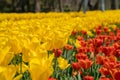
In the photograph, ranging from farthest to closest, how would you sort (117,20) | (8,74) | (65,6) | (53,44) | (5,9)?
(5,9)
(65,6)
(117,20)
(53,44)
(8,74)

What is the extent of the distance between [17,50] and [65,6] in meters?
49.8

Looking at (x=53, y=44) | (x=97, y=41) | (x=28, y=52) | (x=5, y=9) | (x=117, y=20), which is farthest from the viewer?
(x=5, y=9)

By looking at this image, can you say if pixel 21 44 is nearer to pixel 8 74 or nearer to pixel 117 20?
pixel 8 74

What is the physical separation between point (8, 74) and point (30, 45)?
29.9 inches

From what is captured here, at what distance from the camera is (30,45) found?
7.69 ft

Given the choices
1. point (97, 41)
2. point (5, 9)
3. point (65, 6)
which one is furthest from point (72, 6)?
point (97, 41)

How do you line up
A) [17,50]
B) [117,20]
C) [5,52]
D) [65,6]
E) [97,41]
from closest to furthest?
[5,52]
[17,50]
[97,41]
[117,20]
[65,6]

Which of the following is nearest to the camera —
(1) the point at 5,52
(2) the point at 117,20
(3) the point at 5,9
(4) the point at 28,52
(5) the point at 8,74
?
(5) the point at 8,74

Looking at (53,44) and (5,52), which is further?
(53,44)

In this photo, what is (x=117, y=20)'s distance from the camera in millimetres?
11992

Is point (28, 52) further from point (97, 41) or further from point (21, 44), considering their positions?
point (97, 41)

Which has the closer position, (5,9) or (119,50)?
(119,50)

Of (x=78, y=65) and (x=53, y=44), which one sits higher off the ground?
(x=53, y=44)

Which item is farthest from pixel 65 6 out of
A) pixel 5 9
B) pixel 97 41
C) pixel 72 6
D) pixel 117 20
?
pixel 97 41
